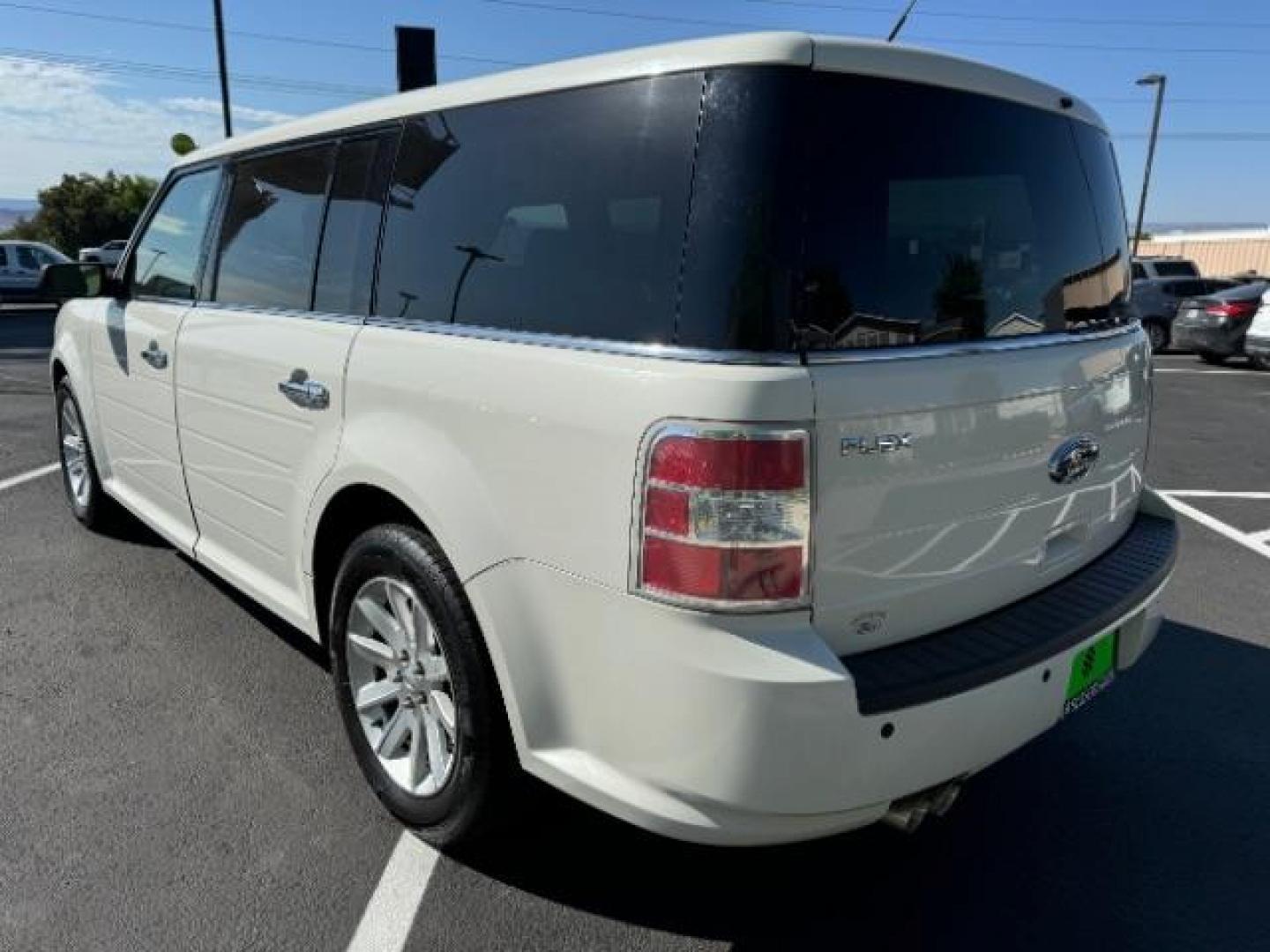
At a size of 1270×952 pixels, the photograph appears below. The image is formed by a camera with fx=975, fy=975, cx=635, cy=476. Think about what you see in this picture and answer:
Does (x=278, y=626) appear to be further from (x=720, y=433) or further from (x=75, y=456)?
(x=720, y=433)

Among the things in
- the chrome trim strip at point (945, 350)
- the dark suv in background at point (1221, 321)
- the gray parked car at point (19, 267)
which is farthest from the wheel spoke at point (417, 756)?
the gray parked car at point (19, 267)

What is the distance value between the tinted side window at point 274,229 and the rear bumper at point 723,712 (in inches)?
55.1

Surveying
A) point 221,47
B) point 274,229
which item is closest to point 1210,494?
point 274,229

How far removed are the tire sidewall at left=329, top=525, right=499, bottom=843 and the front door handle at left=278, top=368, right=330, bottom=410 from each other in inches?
16.2

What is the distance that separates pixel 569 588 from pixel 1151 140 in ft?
124

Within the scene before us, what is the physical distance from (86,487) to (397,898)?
12.3 ft

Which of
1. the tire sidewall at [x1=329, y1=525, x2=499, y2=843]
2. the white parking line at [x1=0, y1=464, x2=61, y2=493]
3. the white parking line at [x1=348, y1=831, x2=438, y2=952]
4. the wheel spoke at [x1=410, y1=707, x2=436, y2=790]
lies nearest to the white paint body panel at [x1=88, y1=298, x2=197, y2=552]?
the tire sidewall at [x1=329, y1=525, x2=499, y2=843]

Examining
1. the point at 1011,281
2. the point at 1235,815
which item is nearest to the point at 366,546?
the point at 1011,281

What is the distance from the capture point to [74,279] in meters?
4.46

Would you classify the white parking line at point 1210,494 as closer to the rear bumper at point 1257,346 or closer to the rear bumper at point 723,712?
the rear bumper at point 723,712

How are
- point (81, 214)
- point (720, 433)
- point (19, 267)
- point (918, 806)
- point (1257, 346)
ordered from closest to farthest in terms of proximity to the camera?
point (720, 433) < point (918, 806) < point (1257, 346) < point (19, 267) < point (81, 214)

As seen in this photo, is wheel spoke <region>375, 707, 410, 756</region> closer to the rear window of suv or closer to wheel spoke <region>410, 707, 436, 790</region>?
wheel spoke <region>410, 707, 436, 790</region>

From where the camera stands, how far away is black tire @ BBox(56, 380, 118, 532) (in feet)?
16.4

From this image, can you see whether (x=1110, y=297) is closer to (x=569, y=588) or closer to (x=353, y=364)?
(x=569, y=588)
